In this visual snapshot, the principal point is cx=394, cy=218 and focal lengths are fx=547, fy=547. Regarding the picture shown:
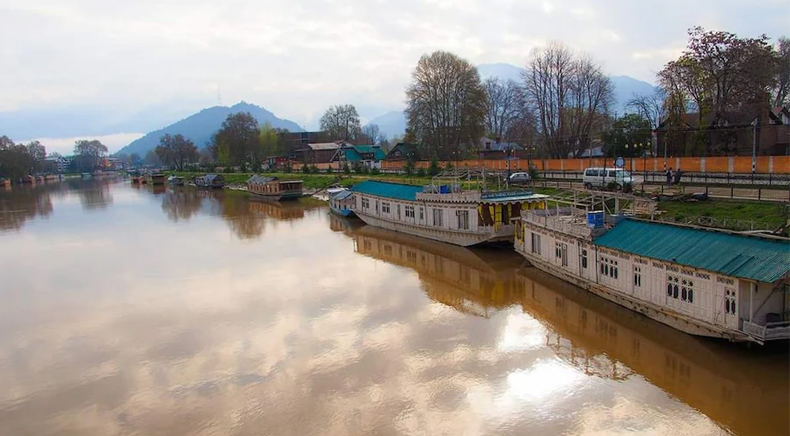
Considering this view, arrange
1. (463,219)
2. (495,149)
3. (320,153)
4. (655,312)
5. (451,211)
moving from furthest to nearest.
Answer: (320,153), (495,149), (451,211), (463,219), (655,312)

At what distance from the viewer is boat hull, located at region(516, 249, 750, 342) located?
1700cm

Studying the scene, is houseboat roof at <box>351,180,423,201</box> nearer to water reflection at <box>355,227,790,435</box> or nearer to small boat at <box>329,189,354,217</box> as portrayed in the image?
small boat at <box>329,189,354,217</box>

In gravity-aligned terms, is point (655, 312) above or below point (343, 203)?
below

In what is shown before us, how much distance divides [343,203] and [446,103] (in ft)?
105

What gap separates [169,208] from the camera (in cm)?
6938

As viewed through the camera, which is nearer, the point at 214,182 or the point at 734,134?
the point at 734,134

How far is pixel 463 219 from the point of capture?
115 feet

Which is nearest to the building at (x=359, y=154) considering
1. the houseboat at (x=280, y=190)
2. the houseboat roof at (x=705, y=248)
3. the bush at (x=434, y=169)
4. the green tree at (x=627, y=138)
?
the houseboat at (x=280, y=190)

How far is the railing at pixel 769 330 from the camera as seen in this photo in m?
15.4

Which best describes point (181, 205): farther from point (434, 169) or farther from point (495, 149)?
point (495, 149)

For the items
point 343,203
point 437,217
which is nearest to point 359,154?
point 343,203

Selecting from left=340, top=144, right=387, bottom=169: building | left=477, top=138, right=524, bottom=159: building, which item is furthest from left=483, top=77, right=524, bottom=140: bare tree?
left=340, top=144, right=387, bottom=169: building

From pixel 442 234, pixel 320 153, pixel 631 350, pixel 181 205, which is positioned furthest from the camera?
pixel 320 153

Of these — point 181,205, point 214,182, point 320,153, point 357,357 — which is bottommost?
point 357,357
